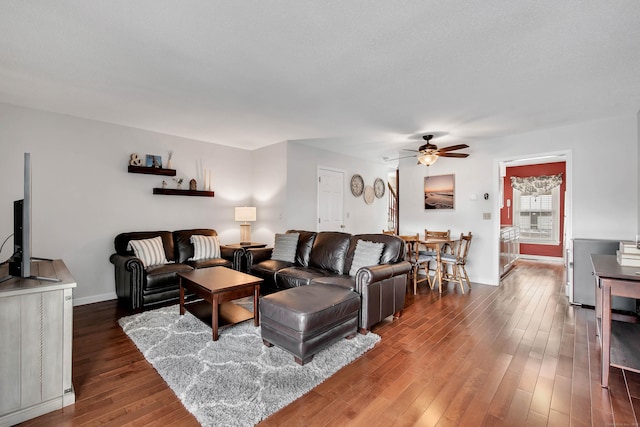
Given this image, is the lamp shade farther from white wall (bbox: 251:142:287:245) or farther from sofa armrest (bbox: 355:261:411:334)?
sofa armrest (bbox: 355:261:411:334)

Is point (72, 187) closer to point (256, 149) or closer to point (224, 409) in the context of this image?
point (256, 149)

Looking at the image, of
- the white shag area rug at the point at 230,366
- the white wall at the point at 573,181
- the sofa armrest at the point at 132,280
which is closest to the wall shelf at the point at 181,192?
the sofa armrest at the point at 132,280

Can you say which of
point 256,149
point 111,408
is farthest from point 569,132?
point 111,408

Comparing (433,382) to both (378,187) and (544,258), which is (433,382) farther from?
(544,258)

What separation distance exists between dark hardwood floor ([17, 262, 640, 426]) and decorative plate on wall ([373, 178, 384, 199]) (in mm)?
4223

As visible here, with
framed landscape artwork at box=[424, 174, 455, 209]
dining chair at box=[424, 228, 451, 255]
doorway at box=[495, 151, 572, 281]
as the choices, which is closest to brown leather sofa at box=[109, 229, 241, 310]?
dining chair at box=[424, 228, 451, 255]

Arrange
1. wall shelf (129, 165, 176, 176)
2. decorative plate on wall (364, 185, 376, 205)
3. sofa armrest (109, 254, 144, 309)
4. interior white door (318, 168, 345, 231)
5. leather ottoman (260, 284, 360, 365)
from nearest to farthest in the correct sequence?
leather ottoman (260, 284, 360, 365)
sofa armrest (109, 254, 144, 309)
wall shelf (129, 165, 176, 176)
interior white door (318, 168, 345, 231)
decorative plate on wall (364, 185, 376, 205)

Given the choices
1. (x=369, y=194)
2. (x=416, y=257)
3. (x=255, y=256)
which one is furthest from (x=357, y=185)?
(x=255, y=256)

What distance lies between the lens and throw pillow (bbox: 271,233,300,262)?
169 inches

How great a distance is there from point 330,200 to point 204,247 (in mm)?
2587

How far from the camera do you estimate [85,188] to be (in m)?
3.95

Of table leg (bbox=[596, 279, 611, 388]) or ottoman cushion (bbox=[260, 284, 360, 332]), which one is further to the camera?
ottoman cushion (bbox=[260, 284, 360, 332])

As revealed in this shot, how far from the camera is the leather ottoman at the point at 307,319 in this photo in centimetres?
230

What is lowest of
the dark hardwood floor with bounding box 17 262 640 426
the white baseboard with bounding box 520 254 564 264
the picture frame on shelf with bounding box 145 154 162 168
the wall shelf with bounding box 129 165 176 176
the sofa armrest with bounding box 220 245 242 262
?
the dark hardwood floor with bounding box 17 262 640 426
